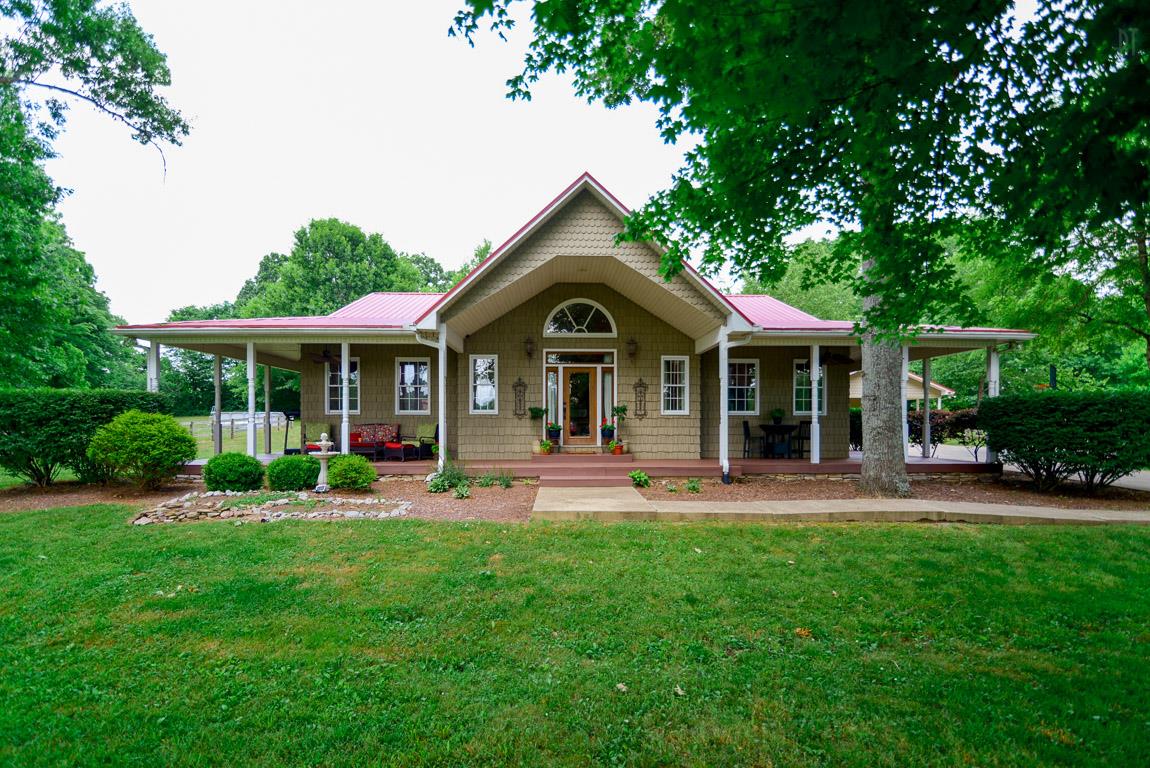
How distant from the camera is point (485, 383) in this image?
12109 millimetres

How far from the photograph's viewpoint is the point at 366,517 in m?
7.39

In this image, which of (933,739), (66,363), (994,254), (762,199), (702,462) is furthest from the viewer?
(66,363)

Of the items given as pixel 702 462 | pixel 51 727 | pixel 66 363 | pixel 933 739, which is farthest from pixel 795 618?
pixel 66 363

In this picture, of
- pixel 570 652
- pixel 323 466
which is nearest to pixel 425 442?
pixel 323 466

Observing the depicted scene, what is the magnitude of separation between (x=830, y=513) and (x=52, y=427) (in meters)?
13.1

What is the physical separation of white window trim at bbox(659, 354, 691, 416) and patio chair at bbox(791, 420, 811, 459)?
10.8 feet

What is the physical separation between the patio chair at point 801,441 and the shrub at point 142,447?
521 inches

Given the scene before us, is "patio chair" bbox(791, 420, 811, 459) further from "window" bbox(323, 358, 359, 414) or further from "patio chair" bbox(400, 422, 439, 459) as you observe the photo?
"window" bbox(323, 358, 359, 414)

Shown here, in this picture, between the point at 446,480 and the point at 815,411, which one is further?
the point at 815,411

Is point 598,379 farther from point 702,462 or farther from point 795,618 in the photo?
point 795,618

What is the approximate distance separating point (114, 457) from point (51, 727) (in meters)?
7.99

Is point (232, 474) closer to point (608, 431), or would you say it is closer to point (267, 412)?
point (267, 412)

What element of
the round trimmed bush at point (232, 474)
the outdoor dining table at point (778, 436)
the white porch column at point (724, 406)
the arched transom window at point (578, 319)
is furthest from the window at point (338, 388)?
the outdoor dining table at point (778, 436)

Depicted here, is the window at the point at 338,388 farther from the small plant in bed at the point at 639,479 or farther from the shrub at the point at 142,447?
the small plant in bed at the point at 639,479
